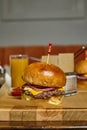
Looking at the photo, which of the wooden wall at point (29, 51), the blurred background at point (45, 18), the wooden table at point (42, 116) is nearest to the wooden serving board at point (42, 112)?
the wooden table at point (42, 116)

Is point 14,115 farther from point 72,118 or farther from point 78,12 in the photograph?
point 78,12

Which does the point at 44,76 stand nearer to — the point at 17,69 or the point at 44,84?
the point at 44,84

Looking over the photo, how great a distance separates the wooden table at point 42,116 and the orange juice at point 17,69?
54cm

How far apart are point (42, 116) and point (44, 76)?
0.64 ft

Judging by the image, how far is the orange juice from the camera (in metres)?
1.78

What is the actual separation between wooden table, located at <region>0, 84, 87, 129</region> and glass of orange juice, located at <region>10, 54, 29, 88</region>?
539 mm

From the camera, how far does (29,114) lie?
3.76 feet

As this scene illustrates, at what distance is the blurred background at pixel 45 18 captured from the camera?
3.37m

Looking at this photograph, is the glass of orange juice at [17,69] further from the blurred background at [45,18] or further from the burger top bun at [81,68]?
the blurred background at [45,18]

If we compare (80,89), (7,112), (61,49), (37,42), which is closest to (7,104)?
(7,112)

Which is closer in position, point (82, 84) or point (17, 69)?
point (82, 84)

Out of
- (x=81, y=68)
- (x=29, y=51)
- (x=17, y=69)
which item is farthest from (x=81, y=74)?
(x=29, y=51)

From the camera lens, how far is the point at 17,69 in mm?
1846

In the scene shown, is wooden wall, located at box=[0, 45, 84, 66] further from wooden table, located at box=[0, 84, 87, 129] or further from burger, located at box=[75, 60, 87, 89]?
wooden table, located at box=[0, 84, 87, 129]
